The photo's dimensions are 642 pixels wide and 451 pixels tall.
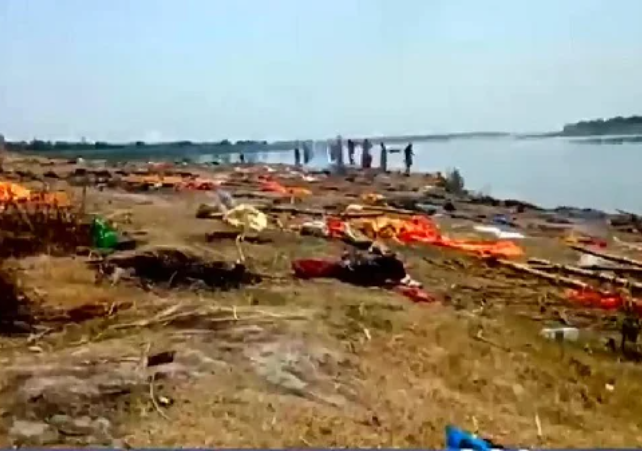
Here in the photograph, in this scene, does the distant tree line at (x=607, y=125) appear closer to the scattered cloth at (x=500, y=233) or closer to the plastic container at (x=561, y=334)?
the scattered cloth at (x=500, y=233)

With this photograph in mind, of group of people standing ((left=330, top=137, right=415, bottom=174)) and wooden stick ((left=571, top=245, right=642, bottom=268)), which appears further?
group of people standing ((left=330, top=137, right=415, bottom=174))

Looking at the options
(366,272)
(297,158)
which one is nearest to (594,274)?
(366,272)

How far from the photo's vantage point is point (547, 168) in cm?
1121

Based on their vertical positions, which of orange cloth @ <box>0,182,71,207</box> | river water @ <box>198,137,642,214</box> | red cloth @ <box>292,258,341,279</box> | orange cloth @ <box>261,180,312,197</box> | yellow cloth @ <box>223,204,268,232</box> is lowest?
river water @ <box>198,137,642,214</box>

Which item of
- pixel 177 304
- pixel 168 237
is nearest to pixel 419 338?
Answer: pixel 177 304

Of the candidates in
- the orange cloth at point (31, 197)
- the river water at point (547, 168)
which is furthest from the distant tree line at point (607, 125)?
the orange cloth at point (31, 197)

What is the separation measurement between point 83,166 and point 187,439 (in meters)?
5.51

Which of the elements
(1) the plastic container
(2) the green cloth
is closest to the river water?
(2) the green cloth

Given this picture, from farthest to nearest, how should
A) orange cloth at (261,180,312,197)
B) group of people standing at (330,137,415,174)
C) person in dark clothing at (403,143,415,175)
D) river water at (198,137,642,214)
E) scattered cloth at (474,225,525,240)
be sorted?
person in dark clothing at (403,143,415,175)
river water at (198,137,642,214)
group of people standing at (330,137,415,174)
orange cloth at (261,180,312,197)
scattered cloth at (474,225,525,240)

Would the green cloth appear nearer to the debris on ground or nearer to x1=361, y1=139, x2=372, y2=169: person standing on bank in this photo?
the debris on ground

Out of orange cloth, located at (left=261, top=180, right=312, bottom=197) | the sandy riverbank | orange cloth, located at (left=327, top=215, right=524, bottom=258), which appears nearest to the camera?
the sandy riverbank

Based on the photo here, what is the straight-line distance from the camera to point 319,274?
3289 millimetres

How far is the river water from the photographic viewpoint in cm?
850

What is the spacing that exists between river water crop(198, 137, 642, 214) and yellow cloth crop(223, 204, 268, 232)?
2880mm
